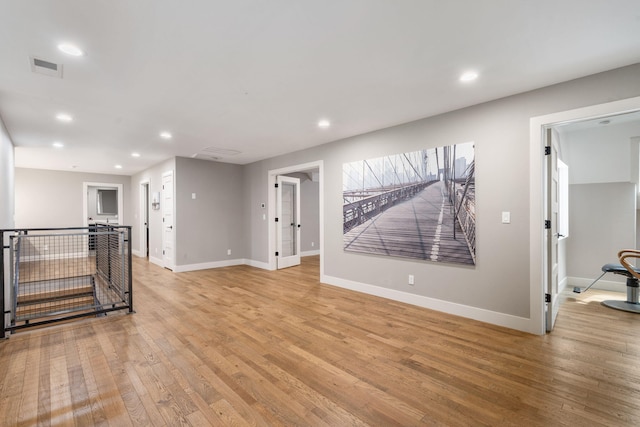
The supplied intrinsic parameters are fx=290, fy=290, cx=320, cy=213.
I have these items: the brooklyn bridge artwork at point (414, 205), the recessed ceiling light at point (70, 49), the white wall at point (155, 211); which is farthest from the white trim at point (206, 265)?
the recessed ceiling light at point (70, 49)

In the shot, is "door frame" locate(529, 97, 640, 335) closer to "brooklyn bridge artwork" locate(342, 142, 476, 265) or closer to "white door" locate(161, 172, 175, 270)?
"brooklyn bridge artwork" locate(342, 142, 476, 265)

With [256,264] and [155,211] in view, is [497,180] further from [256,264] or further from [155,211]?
[155,211]

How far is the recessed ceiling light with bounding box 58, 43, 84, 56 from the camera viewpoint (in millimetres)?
2136

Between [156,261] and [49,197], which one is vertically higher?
[49,197]

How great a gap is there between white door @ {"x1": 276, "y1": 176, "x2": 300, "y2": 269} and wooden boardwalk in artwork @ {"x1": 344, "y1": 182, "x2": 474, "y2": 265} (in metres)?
2.55

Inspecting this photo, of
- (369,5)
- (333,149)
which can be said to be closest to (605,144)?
(333,149)

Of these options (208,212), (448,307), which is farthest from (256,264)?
(448,307)

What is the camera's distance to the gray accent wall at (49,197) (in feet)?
25.5

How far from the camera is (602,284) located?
458 cm

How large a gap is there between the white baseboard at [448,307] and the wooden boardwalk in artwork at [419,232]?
Answer: 1.74 ft

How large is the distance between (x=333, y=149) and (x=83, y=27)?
3.57 m

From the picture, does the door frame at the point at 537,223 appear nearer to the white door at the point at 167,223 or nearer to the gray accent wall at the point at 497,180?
the gray accent wall at the point at 497,180

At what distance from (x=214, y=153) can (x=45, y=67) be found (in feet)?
11.4

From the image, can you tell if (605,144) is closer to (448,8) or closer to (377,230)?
(377,230)
